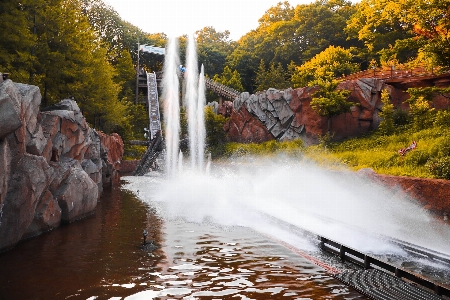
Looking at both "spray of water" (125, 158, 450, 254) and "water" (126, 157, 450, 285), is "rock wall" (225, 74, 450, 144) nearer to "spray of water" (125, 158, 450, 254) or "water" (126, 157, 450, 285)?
"water" (126, 157, 450, 285)

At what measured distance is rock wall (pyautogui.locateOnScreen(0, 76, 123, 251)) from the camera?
9.51 m

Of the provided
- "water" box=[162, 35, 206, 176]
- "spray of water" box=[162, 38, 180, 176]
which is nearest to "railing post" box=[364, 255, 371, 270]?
"water" box=[162, 35, 206, 176]

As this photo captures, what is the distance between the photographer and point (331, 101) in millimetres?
28500

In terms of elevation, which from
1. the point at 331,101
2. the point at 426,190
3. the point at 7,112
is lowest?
the point at 426,190

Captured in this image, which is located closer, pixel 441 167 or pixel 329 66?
pixel 441 167

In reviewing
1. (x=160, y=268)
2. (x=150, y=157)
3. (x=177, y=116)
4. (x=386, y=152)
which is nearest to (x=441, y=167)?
(x=386, y=152)

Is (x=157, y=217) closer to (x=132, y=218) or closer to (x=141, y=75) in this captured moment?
(x=132, y=218)

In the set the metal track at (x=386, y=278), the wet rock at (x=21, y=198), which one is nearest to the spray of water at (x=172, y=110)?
the wet rock at (x=21, y=198)

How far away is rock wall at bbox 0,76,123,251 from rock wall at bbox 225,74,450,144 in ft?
68.3

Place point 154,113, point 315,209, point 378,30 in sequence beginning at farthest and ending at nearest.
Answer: point 154,113 < point 378,30 < point 315,209

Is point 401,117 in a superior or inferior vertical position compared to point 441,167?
superior

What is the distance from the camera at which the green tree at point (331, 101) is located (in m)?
28.5

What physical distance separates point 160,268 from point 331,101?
75.3 ft

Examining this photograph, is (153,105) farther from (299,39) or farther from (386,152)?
(386,152)
